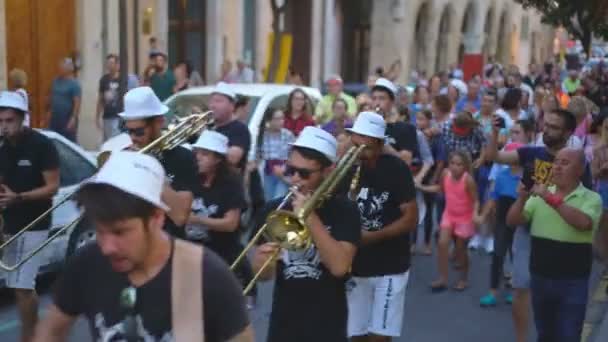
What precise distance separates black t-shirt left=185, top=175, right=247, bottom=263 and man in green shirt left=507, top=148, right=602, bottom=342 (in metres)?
1.75

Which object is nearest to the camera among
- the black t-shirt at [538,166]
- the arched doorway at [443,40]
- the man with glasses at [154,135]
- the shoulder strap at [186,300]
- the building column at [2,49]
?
the shoulder strap at [186,300]

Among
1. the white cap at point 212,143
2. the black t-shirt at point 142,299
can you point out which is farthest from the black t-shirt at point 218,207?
the black t-shirt at point 142,299

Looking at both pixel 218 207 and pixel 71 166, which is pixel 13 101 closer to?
pixel 218 207

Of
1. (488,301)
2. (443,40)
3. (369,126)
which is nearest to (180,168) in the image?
(369,126)

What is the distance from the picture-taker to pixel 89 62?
17.8m

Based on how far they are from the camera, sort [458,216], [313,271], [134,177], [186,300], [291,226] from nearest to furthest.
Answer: [134,177], [186,300], [291,226], [313,271], [458,216]

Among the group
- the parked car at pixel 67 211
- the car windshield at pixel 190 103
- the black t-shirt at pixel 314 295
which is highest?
the black t-shirt at pixel 314 295

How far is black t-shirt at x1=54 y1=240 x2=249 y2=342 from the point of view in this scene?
9.15 feet

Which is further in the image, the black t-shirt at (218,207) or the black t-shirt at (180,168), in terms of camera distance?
the black t-shirt at (218,207)

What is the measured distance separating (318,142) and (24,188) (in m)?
2.74

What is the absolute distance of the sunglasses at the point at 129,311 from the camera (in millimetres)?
2793

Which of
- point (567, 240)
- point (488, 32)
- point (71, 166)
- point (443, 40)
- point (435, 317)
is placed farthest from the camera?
point (488, 32)

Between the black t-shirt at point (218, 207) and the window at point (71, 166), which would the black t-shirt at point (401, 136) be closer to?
the black t-shirt at point (218, 207)

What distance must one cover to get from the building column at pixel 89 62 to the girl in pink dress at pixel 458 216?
31.6ft
